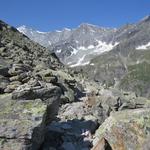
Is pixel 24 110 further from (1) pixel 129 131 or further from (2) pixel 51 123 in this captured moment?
(1) pixel 129 131

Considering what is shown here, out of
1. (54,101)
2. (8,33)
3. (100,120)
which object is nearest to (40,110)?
(54,101)

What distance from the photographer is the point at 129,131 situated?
1647 centimetres

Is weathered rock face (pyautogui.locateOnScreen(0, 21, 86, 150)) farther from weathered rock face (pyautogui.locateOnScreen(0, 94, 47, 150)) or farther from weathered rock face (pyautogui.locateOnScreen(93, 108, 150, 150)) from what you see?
weathered rock face (pyautogui.locateOnScreen(93, 108, 150, 150))

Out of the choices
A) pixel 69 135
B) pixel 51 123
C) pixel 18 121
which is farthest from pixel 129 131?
pixel 51 123

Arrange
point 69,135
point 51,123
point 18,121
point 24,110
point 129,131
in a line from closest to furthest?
point 129,131 → point 18,121 → point 24,110 → point 69,135 → point 51,123

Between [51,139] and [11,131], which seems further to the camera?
[51,139]

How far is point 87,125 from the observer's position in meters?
21.4

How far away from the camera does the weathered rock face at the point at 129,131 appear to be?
16125 mm

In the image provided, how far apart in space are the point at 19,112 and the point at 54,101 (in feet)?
9.29

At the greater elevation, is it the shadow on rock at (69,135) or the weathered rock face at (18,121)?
the weathered rock face at (18,121)

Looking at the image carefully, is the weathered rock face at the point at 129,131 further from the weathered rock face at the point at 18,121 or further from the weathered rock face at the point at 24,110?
the weathered rock face at the point at 18,121

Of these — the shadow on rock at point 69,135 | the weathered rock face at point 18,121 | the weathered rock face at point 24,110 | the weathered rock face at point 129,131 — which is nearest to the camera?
the weathered rock face at point 18,121

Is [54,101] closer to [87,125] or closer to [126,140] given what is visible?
[87,125]

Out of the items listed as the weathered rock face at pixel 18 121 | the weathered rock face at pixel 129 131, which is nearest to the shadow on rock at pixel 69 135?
the weathered rock face at pixel 18 121
